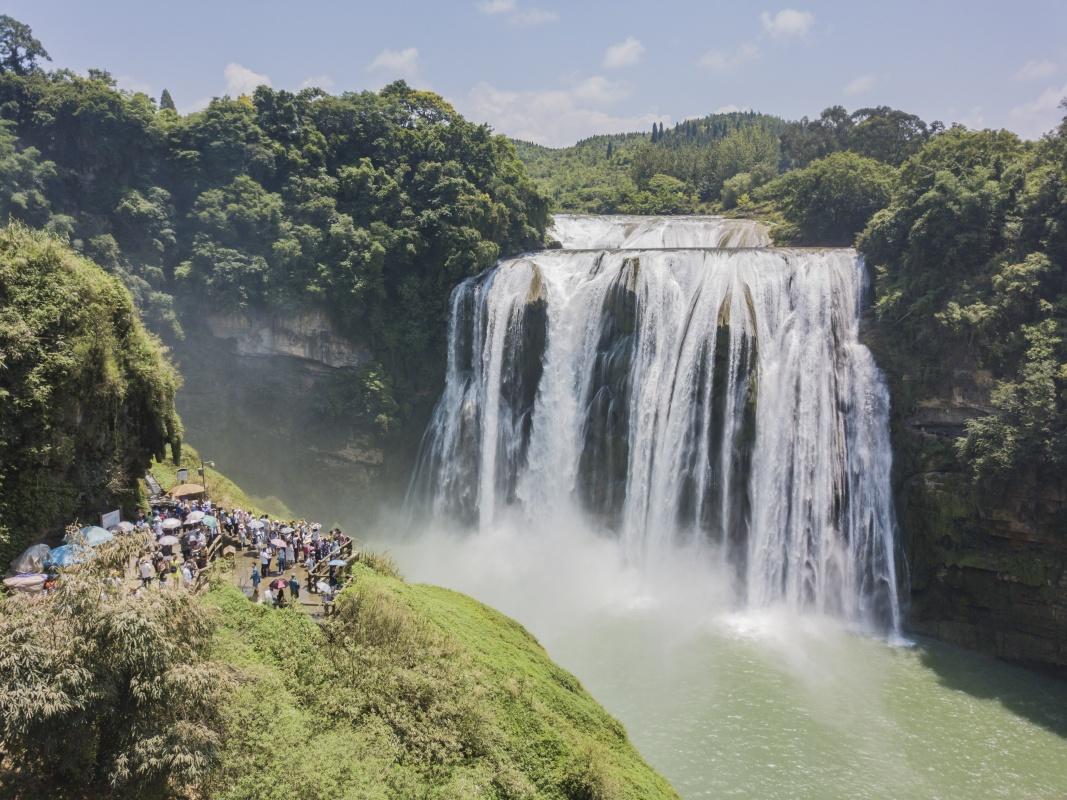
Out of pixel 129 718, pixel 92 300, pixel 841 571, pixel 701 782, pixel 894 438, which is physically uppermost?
pixel 92 300

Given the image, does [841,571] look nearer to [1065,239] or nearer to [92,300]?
[1065,239]

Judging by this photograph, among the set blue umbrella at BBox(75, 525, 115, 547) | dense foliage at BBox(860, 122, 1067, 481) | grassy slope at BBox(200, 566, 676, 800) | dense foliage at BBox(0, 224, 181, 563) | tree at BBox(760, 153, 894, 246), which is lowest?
grassy slope at BBox(200, 566, 676, 800)

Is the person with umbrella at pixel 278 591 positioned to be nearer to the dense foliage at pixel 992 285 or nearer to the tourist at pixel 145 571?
the tourist at pixel 145 571

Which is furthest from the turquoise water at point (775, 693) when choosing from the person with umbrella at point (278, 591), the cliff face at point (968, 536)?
the person with umbrella at point (278, 591)

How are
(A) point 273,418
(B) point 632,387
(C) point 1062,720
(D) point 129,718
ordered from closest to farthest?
1. (D) point 129,718
2. (C) point 1062,720
3. (B) point 632,387
4. (A) point 273,418

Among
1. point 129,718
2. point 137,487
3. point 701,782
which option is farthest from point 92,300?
point 701,782

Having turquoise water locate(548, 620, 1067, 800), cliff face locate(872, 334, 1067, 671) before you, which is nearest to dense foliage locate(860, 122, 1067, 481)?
A: cliff face locate(872, 334, 1067, 671)

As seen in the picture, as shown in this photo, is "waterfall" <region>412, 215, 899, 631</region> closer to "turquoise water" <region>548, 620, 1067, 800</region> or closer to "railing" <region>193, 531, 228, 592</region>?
"turquoise water" <region>548, 620, 1067, 800</region>


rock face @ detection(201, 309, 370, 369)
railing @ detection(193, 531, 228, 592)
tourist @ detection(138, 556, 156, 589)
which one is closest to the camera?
tourist @ detection(138, 556, 156, 589)
